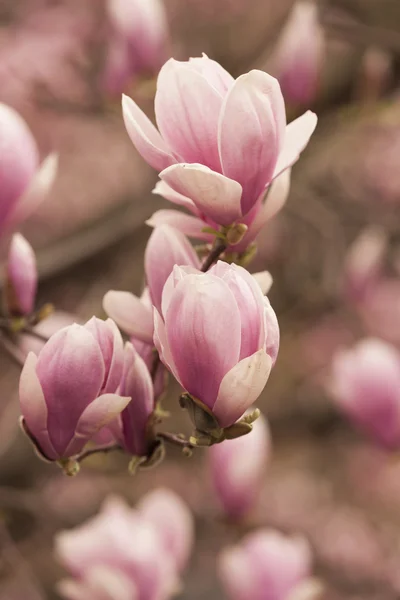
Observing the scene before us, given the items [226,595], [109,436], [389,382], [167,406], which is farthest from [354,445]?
[109,436]

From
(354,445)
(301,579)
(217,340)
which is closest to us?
(217,340)

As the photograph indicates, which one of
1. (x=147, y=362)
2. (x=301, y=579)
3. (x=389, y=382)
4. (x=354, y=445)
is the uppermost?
(x=147, y=362)

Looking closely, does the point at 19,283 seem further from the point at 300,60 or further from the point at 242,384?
the point at 300,60

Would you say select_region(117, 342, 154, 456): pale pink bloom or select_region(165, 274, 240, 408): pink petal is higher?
select_region(165, 274, 240, 408): pink petal

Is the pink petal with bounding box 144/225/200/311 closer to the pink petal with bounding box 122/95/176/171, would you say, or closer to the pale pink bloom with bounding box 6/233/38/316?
the pink petal with bounding box 122/95/176/171

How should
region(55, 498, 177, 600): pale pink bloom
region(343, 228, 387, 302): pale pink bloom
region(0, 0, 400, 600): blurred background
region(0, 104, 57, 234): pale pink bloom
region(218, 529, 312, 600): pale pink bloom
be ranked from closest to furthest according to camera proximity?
region(0, 104, 57, 234): pale pink bloom < region(55, 498, 177, 600): pale pink bloom < region(218, 529, 312, 600): pale pink bloom < region(0, 0, 400, 600): blurred background < region(343, 228, 387, 302): pale pink bloom

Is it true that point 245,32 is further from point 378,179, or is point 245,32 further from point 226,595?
point 226,595

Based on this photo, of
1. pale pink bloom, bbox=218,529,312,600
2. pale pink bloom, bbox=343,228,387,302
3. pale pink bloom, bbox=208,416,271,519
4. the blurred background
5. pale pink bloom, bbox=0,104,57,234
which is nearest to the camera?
pale pink bloom, bbox=0,104,57,234

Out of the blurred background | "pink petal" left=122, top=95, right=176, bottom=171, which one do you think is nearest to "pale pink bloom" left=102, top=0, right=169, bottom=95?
the blurred background
